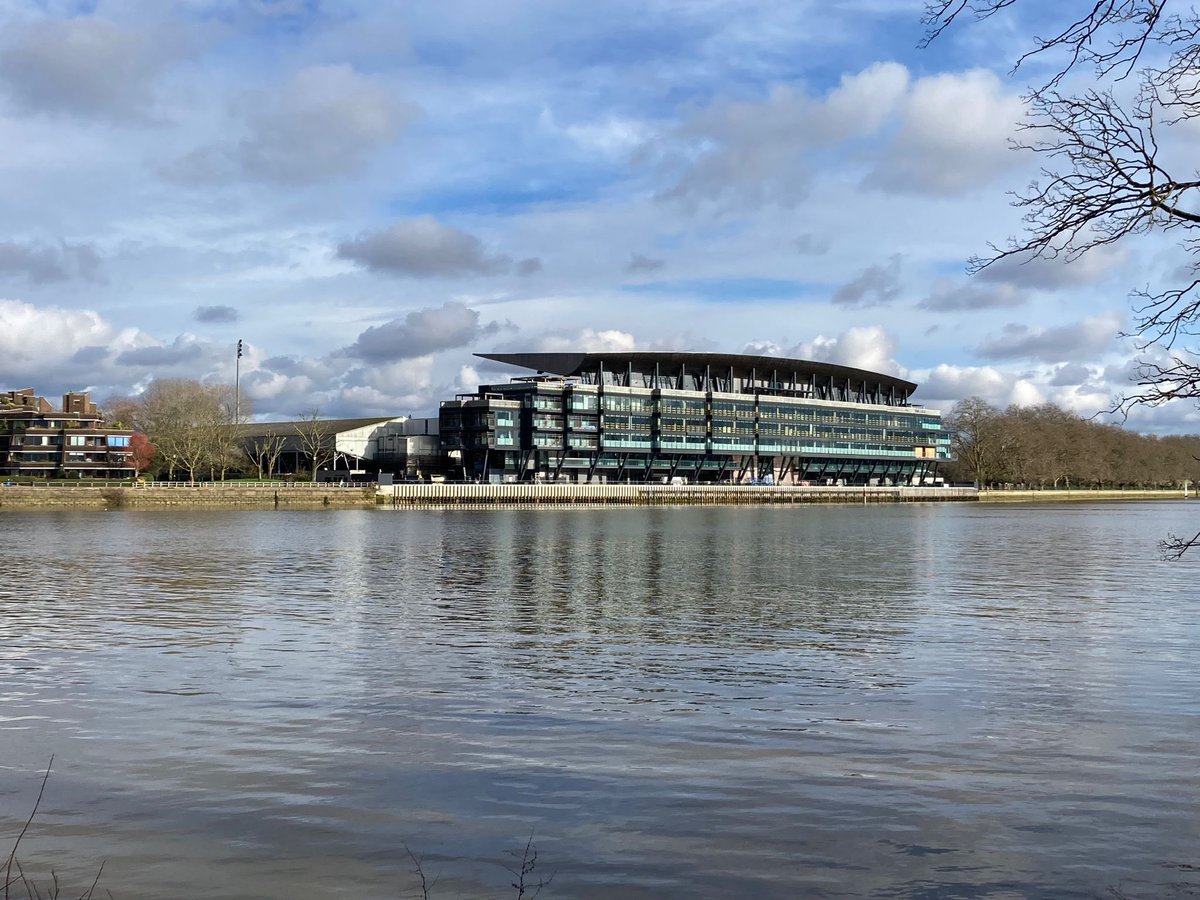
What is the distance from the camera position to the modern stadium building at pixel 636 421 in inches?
6565

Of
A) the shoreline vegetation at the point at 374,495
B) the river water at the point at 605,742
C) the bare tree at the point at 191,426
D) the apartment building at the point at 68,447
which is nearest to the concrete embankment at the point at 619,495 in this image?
the shoreline vegetation at the point at 374,495

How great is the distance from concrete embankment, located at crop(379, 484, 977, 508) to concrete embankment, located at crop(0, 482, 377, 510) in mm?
7494

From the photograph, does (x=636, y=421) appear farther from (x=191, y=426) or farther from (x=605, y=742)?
(x=605, y=742)

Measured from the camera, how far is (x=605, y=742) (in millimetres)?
15297

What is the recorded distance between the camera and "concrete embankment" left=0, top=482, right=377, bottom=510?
11388 cm

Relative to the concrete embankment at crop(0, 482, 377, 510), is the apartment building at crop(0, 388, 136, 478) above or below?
above

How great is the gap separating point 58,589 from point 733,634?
23749 millimetres

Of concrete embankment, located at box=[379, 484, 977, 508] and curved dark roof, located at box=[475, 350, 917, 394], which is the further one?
curved dark roof, located at box=[475, 350, 917, 394]

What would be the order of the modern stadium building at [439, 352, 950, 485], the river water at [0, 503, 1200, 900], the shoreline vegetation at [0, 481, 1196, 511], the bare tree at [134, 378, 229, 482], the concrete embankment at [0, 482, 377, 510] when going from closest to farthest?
the river water at [0, 503, 1200, 900]
the concrete embankment at [0, 482, 377, 510]
the shoreline vegetation at [0, 481, 1196, 511]
the bare tree at [134, 378, 229, 482]
the modern stadium building at [439, 352, 950, 485]

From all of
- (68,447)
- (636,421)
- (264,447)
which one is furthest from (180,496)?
(636,421)

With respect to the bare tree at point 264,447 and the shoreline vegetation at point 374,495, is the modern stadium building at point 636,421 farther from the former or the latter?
the bare tree at point 264,447

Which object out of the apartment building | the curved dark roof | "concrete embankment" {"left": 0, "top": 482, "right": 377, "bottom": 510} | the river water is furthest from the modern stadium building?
the river water

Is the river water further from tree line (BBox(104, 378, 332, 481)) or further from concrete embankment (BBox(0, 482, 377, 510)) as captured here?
tree line (BBox(104, 378, 332, 481))

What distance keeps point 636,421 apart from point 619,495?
2087 cm
